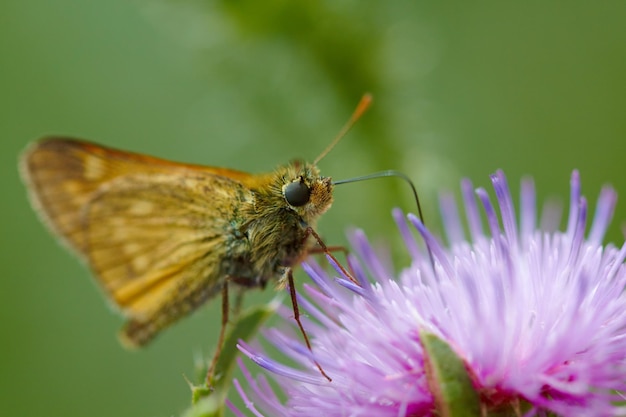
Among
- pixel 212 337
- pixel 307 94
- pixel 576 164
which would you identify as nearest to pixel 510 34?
pixel 576 164

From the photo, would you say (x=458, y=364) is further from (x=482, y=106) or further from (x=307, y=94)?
(x=482, y=106)

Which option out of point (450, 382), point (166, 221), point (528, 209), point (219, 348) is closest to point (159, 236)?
point (166, 221)

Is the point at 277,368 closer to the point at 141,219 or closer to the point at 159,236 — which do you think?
the point at 159,236

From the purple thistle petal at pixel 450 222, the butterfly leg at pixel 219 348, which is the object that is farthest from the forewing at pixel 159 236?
the purple thistle petal at pixel 450 222

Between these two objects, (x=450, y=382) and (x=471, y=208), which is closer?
(x=450, y=382)

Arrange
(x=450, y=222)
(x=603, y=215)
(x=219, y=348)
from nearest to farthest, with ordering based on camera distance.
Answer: (x=219, y=348), (x=603, y=215), (x=450, y=222)
